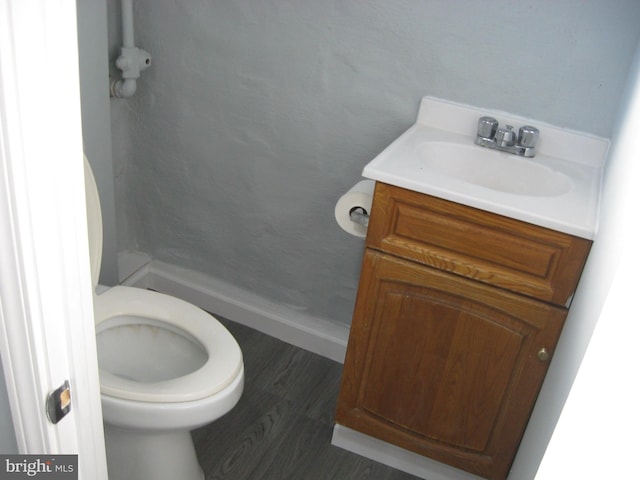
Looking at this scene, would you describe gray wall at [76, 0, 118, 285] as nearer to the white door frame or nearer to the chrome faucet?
the chrome faucet

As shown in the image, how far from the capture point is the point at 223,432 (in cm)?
183

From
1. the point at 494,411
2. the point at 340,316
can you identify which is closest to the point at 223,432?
the point at 340,316

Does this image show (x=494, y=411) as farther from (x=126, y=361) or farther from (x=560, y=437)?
(x=126, y=361)

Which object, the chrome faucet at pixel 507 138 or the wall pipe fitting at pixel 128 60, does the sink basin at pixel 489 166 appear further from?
the wall pipe fitting at pixel 128 60

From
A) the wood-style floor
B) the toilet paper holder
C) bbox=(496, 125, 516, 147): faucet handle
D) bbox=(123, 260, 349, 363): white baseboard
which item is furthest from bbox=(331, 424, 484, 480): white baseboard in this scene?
bbox=(496, 125, 516, 147): faucet handle

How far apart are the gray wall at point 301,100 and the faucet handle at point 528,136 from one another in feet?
0.20

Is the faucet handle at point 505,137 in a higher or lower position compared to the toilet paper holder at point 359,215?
higher

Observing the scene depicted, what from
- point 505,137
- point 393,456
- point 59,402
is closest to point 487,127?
point 505,137

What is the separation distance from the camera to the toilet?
1.36 meters

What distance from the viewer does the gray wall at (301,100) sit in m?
1.60

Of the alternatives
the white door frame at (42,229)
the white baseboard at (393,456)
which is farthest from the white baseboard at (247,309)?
the white door frame at (42,229)

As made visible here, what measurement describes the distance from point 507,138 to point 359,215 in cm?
42

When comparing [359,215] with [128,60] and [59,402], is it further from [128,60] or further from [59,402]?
[59,402]

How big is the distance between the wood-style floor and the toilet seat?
1.21 feet
